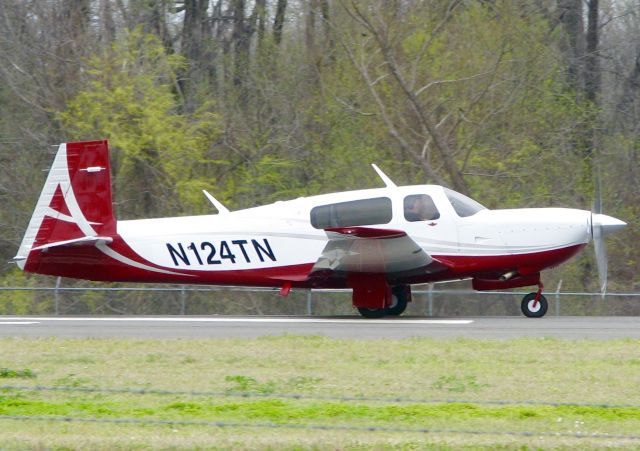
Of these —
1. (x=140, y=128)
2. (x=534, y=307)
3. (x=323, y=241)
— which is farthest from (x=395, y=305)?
(x=140, y=128)

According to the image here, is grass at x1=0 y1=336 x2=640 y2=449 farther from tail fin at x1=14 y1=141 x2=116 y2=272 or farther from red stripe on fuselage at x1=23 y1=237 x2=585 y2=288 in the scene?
tail fin at x1=14 y1=141 x2=116 y2=272

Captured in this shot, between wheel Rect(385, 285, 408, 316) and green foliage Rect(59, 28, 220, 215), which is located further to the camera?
green foliage Rect(59, 28, 220, 215)

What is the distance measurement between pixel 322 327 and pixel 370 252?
61.1 inches

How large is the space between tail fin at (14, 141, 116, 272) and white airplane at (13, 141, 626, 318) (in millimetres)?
17

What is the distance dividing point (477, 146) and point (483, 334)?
1091cm

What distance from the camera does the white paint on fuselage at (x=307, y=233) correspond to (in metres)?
17.3

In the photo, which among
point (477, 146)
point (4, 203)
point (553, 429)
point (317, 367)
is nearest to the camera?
point (553, 429)

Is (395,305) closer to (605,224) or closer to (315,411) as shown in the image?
(605,224)

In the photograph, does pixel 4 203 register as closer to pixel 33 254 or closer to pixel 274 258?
pixel 33 254

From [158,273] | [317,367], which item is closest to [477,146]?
[158,273]

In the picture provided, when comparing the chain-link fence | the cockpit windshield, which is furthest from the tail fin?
the cockpit windshield

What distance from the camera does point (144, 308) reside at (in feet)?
82.2

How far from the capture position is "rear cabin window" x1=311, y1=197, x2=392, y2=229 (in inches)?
685

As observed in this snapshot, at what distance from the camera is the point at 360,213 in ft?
57.2
